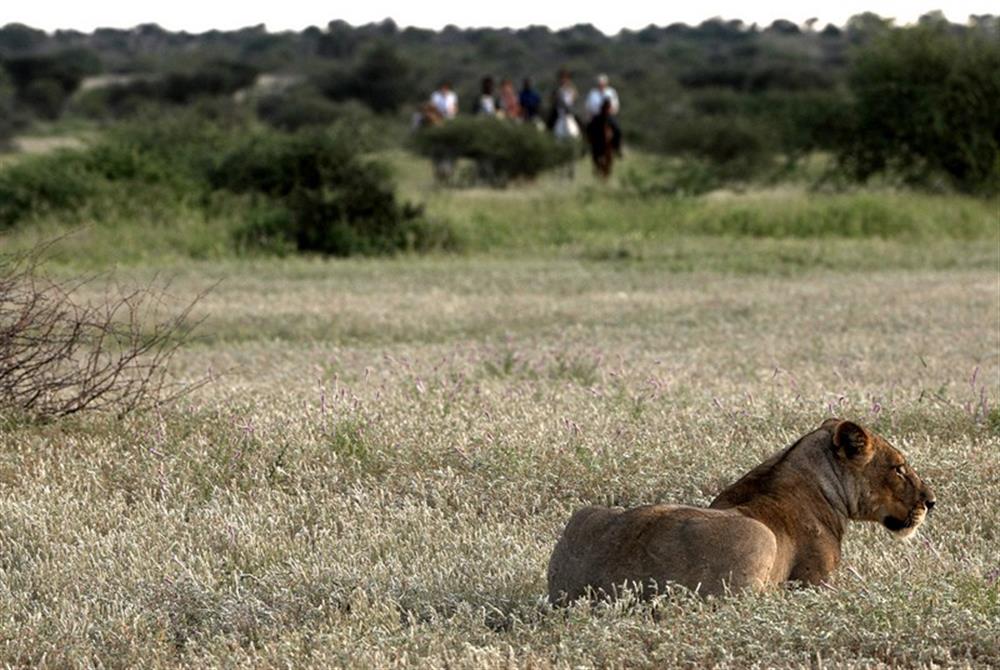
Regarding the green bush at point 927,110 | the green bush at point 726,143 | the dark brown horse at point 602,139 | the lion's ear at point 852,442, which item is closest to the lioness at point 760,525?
the lion's ear at point 852,442

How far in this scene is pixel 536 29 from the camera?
144 metres

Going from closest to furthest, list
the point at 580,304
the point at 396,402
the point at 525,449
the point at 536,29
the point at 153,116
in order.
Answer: the point at 525,449 → the point at 396,402 → the point at 580,304 → the point at 153,116 → the point at 536,29

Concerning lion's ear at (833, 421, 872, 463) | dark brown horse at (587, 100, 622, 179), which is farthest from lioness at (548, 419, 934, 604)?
dark brown horse at (587, 100, 622, 179)

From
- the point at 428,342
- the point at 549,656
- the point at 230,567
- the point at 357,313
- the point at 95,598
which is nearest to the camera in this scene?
the point at 549,656

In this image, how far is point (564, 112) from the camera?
33.8m

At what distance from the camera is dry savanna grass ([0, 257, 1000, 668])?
15.3 feet

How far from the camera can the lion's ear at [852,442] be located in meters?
5.34

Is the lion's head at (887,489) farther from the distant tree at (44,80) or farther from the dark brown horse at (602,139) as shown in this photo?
the distant tree at (44,80)

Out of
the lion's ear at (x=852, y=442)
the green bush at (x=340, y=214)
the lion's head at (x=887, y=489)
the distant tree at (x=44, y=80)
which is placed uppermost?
the lion's ear at (x=852, y=442)

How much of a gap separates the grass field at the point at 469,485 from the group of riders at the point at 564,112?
16.5 m

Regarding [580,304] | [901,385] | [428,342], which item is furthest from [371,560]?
[580,304]

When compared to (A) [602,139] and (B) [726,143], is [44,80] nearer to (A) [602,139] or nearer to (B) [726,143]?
(B) [726,143]

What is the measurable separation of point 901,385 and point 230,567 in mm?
5074

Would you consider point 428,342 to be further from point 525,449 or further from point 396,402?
point 525,449
